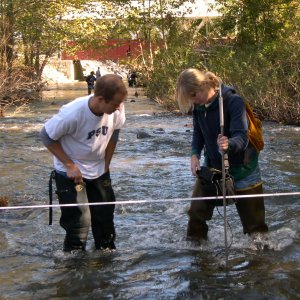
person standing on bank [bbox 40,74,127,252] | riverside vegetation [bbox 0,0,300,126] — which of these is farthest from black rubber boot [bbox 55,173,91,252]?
riverside vegetation [bbox 0,0,300,126]

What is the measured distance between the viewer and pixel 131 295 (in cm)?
547

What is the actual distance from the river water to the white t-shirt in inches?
38.2

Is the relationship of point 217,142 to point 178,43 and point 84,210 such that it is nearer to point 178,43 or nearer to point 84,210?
point 84,210

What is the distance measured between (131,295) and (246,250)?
Result: 1.50 m

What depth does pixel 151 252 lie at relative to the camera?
6.81 metres

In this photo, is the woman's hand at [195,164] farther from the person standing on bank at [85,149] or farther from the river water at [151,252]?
the river water at [151,252]

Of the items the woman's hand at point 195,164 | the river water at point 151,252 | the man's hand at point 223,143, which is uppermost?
the man's hand at point 223,143

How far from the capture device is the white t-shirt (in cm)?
546

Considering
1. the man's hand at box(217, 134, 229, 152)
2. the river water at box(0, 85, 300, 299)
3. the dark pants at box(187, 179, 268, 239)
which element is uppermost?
the man's hand at box(217, 134, 229, 152)

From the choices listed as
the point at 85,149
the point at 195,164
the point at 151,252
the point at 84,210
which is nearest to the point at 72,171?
the point at 85,149

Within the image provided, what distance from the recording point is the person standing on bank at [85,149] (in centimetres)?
540

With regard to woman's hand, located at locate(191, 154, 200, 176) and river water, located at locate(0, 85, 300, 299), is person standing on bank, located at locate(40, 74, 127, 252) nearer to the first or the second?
river water, located at locate(0, 85, 300, 299)

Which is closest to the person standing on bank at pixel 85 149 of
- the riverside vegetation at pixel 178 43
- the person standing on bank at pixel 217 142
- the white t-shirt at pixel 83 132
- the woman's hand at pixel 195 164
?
the white t-shirt at pixel 83 132

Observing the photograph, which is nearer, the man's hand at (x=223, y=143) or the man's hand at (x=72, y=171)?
the man's hand at (x=223, y=143)
